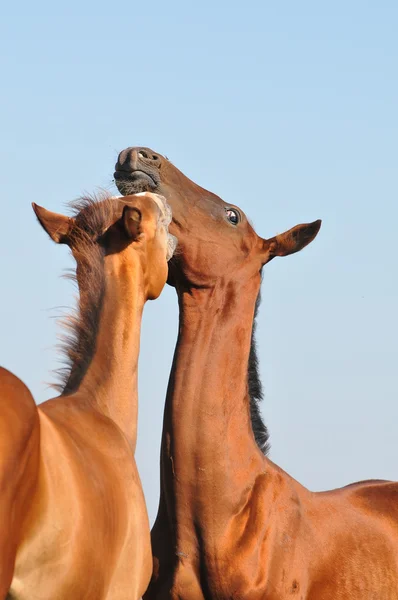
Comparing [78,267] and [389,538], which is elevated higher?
[78,267]

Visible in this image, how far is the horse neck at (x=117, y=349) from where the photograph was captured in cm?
613

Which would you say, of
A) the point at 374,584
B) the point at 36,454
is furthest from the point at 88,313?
the point at 374,584

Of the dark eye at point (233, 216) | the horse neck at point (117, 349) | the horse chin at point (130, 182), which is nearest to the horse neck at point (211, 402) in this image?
the dark eye at point (233, 216)

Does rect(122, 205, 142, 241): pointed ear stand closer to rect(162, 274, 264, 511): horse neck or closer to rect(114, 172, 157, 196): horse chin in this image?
rect(114, 172, 157, 196): horse chin

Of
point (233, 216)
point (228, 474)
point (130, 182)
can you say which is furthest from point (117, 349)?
point (233, 216)

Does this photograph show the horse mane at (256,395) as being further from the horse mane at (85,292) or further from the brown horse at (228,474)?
the horse mane at (85,292)

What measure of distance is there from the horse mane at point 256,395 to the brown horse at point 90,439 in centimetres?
116

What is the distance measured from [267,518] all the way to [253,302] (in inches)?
49.9

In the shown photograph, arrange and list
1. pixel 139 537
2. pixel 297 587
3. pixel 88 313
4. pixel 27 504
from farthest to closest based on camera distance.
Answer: pixel 297 587, pixel 88 313, pixel 139 537, pixel 27 504

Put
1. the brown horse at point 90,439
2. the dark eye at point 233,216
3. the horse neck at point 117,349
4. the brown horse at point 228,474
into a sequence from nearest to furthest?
the brown horse at point 90,439 → the horse neck at point 117,349 → the brown horse at point 228,474 → the dark eye at point 233,216

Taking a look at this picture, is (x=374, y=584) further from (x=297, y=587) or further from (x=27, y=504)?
(x=27, y=504)

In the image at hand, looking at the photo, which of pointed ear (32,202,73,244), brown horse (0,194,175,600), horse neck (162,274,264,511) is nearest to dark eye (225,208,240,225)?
horse neck (162,274,264,511)

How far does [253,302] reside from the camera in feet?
24.5

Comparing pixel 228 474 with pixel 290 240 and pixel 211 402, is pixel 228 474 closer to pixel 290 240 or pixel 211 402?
pixel 211 402
